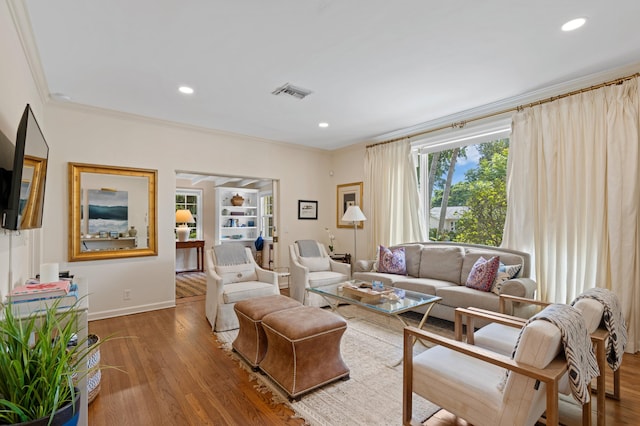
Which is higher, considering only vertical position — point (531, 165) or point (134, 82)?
point (134, 82)

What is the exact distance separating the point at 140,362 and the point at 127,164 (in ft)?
8.51

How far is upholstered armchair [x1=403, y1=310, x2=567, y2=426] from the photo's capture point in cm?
139

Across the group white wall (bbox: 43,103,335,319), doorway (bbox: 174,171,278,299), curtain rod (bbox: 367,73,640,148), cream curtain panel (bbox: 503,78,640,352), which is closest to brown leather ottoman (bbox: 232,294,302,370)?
white wall (bbox: 43,103,335,319)

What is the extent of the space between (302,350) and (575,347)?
1.58 m

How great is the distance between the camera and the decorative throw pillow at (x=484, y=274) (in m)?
3.37

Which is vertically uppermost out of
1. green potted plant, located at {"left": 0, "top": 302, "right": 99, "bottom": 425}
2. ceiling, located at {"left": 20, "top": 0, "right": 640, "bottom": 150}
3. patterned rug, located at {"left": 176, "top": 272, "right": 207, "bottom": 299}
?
ceiling, located at {"left": 20, "top": 0, "right": 640, "bottom": 150}

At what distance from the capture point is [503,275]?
3.31 meters

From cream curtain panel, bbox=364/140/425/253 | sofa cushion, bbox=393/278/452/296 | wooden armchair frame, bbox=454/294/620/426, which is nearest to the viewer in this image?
wooden armchair frame, bbox=454/294/620/426

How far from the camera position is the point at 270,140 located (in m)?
5.44

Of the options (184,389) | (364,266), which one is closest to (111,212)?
(184,389)

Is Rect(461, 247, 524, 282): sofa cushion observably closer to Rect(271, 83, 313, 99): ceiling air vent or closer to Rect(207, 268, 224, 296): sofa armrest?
Rect(271, 83, 313, 99): ceiling air vent

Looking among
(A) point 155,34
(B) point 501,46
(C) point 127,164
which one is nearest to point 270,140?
(C) point 127,164

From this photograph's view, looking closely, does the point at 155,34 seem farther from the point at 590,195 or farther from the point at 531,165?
the point at 590,195

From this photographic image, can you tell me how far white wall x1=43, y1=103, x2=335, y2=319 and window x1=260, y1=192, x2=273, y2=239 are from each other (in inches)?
88.4
